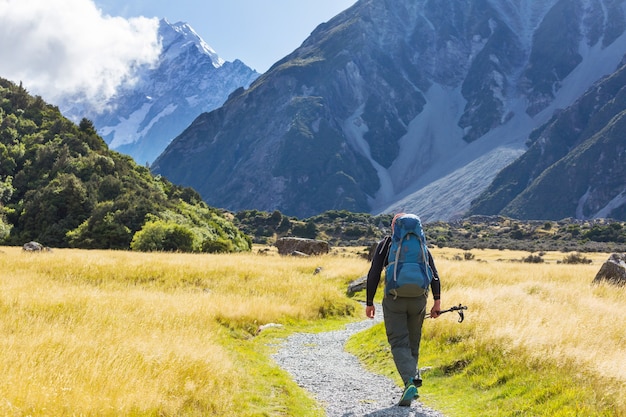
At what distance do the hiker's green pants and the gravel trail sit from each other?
0.71 meters

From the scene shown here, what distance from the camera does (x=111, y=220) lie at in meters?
54.6

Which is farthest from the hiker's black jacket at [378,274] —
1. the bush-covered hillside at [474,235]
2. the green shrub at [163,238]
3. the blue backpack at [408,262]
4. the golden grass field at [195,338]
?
the bush-covered hillside at [474,235]

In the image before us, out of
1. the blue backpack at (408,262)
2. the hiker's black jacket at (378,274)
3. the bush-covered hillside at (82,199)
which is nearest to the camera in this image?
the blue backpack at (408,262)

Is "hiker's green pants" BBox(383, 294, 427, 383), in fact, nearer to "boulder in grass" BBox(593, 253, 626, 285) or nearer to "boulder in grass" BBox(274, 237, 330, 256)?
"boulder in grass" BBox(593, 253, 626, 285)

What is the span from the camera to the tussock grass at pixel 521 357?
7238mm

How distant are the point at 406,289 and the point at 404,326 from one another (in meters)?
0.77

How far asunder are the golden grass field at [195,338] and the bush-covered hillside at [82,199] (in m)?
31.4

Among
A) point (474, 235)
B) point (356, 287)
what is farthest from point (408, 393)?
point (474, 235)

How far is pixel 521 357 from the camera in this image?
9062 millimetres

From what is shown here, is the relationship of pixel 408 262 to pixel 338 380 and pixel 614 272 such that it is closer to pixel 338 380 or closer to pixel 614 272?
pixel 338 380

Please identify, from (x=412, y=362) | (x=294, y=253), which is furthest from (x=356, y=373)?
(x=294, y=253)

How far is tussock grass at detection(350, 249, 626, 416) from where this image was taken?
724cm

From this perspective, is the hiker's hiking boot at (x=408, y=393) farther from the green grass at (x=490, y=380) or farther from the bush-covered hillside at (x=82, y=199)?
the bush-covered hillside at (x=82, y=199)

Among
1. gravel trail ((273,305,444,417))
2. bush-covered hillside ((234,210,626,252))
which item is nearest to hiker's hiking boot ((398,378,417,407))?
gravel trail ((273,305,444,417))
